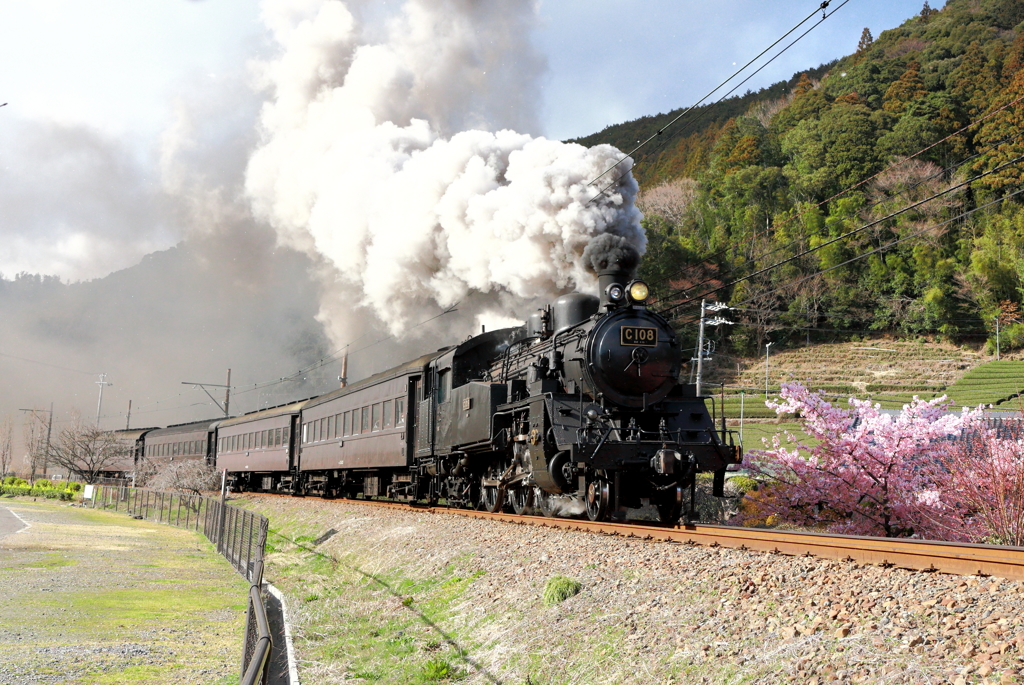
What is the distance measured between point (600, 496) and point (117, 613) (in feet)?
18.0

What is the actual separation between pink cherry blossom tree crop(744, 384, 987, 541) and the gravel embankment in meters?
4.64

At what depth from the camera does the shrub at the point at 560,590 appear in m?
6.48

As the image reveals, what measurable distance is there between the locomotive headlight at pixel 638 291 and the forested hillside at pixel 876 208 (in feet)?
Answer: 117

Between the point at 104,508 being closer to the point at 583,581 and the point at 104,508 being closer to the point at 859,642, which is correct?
the point at 583,581

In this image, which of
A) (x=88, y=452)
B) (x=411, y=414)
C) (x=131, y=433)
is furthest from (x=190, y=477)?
(x=411, y=414)

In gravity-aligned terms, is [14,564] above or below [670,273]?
below

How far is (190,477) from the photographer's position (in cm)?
3503

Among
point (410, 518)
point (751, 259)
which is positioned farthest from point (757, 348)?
point (410, 518)

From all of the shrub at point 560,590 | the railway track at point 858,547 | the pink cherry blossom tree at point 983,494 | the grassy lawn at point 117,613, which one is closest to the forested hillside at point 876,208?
the pink cherry blossom tree at point 983,494

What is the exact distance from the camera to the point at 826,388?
45500mm

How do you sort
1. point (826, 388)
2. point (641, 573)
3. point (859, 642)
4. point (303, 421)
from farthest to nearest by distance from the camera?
point (826, 388) → point (303, 421) → point (641, 573) → point (859, 642)

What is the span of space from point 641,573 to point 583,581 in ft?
1.80

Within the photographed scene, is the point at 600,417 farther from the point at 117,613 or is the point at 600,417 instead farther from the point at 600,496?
the point at 117,613

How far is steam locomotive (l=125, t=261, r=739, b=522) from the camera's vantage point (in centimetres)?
984
